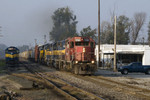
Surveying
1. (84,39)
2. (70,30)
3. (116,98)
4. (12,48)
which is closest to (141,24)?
(70,30)

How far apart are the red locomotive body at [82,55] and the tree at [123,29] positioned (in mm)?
48066

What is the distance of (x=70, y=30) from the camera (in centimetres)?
8400

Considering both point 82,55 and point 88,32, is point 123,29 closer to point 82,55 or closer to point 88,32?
point 88,32

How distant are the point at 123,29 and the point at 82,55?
5219 centimetres

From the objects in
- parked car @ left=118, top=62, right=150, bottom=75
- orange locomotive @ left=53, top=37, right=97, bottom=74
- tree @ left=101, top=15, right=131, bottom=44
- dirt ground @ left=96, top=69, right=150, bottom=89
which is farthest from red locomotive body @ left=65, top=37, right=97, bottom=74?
tree @ left=101, top=15, right=131, bottom=44

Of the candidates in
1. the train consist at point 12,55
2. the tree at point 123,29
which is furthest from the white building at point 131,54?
the tree at point 123,29

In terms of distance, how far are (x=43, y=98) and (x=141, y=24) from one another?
62.0 meters

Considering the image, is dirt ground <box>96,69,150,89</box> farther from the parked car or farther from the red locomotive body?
the parked car

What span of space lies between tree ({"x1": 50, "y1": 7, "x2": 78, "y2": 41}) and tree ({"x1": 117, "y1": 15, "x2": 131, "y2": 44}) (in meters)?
20.8

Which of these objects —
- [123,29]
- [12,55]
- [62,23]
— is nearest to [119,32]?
[123,29]

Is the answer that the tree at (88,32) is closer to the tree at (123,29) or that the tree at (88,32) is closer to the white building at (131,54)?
the tree at (123,29)

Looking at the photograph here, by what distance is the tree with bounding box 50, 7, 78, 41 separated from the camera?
274 feet

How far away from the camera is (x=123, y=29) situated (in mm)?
67938

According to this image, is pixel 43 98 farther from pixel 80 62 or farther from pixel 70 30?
→ pixel 70 30
